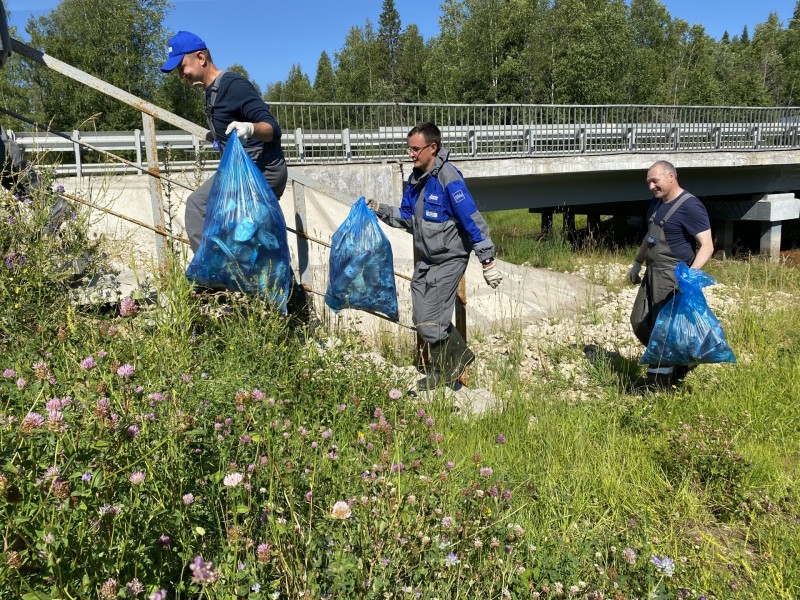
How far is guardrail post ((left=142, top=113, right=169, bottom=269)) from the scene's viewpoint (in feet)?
13.0

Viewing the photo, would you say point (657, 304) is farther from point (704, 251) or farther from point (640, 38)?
point (640, 38)

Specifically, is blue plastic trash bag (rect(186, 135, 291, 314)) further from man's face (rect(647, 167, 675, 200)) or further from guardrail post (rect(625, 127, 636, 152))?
guardrail post (rect(625, 127, 636, 152))

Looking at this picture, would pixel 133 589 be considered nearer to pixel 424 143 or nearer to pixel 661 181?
pixel 424 143

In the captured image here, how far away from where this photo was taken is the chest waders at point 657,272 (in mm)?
4664

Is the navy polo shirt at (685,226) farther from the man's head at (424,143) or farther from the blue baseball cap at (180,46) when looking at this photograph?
the blue baseball cap at (180,46)

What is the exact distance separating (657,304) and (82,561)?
14.2 ft

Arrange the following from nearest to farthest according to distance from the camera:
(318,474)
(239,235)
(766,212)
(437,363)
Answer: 1. (318,474)
2. (239,235)
3. (437,363)
4. (766,212)

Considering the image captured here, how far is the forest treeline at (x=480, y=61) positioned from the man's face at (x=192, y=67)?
2935 cm

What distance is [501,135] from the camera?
44.3 feet

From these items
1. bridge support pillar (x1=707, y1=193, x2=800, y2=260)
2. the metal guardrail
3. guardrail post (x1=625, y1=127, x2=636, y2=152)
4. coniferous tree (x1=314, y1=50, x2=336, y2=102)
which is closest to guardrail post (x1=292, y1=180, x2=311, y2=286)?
the metal guardrail

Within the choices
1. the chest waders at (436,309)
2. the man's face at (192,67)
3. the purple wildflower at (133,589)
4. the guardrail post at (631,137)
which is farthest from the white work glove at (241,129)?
the guardrail post at (631,137)

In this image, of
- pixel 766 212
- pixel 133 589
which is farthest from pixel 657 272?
pixel 766 212

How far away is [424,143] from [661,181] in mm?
1777

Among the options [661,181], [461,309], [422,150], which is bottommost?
[461,309]
